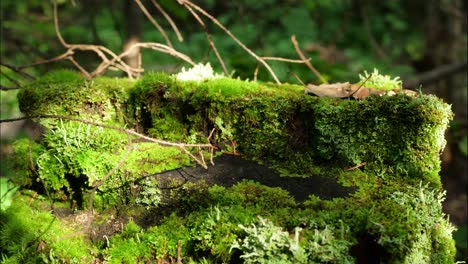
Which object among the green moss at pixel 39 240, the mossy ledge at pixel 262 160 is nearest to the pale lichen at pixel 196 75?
the mossy ledge at pixel 262 160

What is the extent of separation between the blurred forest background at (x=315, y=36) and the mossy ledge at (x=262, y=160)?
3.20 m

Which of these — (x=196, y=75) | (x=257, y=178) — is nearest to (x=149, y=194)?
(x=257, y=178)

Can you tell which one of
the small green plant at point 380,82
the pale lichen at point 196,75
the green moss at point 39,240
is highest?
the small green plant at point 380,82

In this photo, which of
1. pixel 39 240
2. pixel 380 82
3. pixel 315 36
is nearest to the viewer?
pixel 39 240

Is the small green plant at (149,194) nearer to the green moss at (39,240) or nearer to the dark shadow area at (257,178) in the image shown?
the dark shadow area at (257,178)

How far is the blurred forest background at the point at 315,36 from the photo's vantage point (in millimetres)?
8016

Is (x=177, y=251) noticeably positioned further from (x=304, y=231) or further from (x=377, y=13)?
(x=377, y=13)

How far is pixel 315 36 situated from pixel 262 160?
6.51m

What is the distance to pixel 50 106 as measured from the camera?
345 centimetres

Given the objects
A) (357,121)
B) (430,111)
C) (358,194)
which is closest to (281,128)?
(357,121)

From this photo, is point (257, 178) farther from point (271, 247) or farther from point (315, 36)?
point (315, 36)

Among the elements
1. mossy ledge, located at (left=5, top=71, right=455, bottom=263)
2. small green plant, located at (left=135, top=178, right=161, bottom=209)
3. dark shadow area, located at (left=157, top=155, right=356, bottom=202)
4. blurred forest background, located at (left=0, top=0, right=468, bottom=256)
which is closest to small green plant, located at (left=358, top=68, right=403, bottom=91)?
mossy ledge, located at (left=5, top=71, right=455, bottom=263)

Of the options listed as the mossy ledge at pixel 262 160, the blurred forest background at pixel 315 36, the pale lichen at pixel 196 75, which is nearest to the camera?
the mossy ledge at pixel 262 160

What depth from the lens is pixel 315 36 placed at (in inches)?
367
